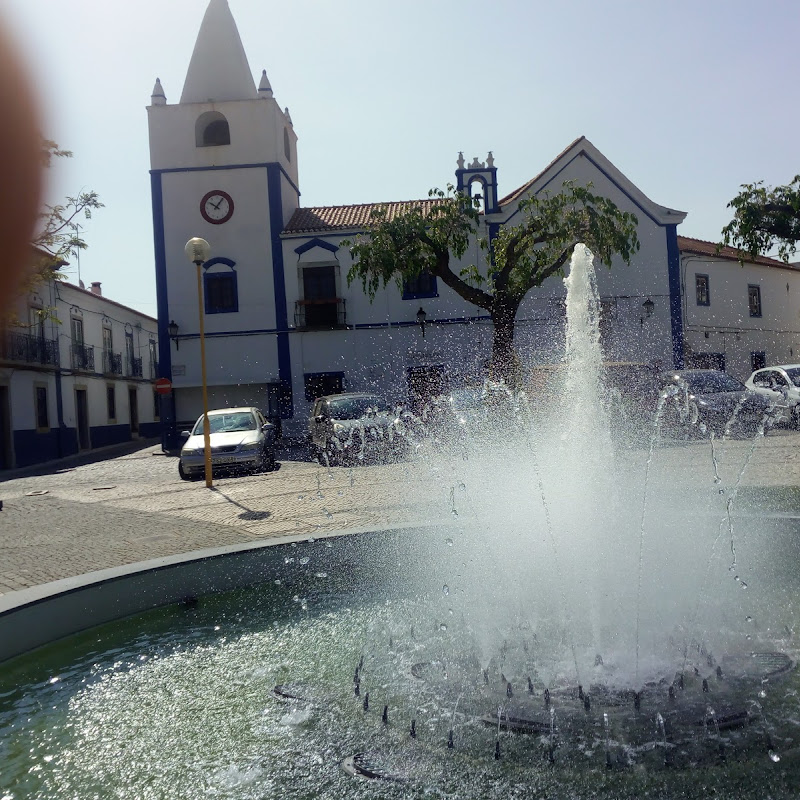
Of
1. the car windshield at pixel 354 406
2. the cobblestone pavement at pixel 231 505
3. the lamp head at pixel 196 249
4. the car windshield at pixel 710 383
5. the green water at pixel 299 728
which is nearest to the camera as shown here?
the green water at pixel 299 728

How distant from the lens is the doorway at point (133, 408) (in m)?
42.0

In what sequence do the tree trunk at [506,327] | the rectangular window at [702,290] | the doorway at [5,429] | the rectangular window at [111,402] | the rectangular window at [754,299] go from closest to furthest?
the tree trunk at [506,327], the doorway at [5,429], the rectangular window at [702,290], the rectangular window at [754,299], the rectangular window at [111,402]

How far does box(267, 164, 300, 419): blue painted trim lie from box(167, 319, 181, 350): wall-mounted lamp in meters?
3.48

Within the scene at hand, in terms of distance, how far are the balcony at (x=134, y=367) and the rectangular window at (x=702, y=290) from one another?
27.3m

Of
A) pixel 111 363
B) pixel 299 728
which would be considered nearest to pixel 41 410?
pixel 111 363

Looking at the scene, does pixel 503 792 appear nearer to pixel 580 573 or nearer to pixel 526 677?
pixel 526 677

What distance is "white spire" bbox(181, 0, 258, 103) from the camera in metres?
29.3

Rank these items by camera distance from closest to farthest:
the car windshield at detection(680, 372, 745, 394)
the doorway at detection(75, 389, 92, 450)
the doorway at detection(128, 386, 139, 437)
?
the car windshield at detection(680, 372, 745, 394), the doorway at detection(75, 389, 92, 450), the doorway at detection(128, 386, 139, 437)

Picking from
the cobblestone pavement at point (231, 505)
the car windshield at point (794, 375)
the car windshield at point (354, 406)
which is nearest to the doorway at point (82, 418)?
the cobblestone pavement at point (231, 505)

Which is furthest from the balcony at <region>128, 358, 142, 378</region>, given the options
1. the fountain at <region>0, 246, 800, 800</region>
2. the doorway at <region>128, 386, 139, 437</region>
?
the fountain at <region>0, 246, 800, 800</region>

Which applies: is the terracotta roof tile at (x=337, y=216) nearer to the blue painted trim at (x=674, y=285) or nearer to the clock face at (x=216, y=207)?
the clock face at (x=216, y=207)

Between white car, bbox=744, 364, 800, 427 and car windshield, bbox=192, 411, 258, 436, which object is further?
white car, bbox=744, 364, 800, 427

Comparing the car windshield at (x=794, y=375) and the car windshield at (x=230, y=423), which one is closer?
the car windshield at (x=230, y=423)

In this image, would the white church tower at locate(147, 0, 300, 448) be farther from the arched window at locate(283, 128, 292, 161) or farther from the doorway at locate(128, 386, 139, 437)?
the doorway at locate(128, 386, 139, 437)
